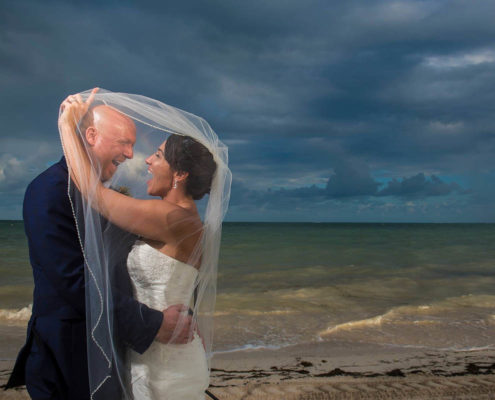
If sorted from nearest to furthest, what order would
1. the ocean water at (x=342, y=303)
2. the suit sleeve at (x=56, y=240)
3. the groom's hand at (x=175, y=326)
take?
the suit sleeve at (x=56, y=240) → the groom's hand at (x=175, y=326) → the ocean water at (x=342, y=303)

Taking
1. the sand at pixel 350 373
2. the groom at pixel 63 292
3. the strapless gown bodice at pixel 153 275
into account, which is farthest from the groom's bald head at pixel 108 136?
the sand at pixel 350 373

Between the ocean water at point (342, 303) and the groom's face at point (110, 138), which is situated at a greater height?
the groom's face at point (110, 138)

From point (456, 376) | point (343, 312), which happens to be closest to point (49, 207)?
point (456, 376)

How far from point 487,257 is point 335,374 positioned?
20777mm

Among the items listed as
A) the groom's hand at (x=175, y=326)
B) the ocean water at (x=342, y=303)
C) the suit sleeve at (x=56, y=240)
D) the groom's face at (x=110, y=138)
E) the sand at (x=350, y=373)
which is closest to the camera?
the suit sleeve at (x=56, y=240)

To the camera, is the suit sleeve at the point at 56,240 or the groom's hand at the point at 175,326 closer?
the suit sleeve at the point at 56,240

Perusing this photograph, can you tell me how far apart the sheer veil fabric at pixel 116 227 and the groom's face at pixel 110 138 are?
0.12 ft

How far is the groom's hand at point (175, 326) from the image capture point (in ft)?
7.62

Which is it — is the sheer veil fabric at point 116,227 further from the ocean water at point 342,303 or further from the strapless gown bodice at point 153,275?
the ocean water at point 342,303

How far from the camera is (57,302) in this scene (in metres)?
2.11

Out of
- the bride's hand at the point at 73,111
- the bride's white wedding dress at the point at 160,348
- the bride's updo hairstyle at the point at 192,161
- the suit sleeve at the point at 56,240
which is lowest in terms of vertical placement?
the bride's white wedding dress at the point at 160,348

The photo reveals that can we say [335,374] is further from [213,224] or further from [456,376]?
[213,224]

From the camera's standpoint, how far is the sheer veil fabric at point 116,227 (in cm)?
210

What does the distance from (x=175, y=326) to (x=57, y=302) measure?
599mm
